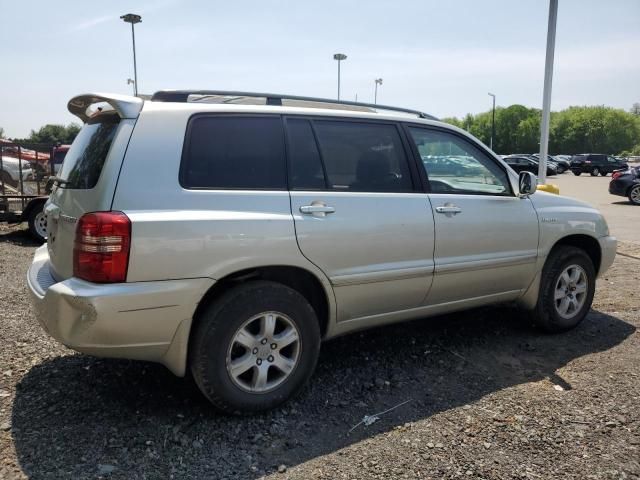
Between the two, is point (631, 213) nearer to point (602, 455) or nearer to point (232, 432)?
point (602, 455)

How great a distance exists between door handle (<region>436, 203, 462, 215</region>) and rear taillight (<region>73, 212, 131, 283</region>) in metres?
2.07

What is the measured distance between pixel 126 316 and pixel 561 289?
3568mm

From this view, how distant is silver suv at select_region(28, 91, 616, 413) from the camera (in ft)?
8.85

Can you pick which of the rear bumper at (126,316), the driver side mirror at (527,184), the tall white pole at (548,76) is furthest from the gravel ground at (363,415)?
the tall white pole at (548,76)

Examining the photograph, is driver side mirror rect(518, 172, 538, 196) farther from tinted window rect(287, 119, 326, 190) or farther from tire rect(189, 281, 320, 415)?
tire rect(189, 281, 320, 415)

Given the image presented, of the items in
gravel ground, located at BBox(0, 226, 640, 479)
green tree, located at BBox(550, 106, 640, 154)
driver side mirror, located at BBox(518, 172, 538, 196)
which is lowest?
gravel ground, located at BBox(0, 226, 640, 479)

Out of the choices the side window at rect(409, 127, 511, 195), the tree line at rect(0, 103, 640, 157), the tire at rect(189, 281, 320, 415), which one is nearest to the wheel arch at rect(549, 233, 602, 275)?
the side window at rect(409, 127, 511, 195)

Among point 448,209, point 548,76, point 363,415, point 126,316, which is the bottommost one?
point 363,415

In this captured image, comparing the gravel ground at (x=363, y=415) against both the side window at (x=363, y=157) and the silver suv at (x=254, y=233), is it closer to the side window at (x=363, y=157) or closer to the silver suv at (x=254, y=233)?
the silver suv at (x=254, y=233)

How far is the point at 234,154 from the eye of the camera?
3068mm

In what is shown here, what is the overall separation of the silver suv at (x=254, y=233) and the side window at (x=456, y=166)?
0.05 feet

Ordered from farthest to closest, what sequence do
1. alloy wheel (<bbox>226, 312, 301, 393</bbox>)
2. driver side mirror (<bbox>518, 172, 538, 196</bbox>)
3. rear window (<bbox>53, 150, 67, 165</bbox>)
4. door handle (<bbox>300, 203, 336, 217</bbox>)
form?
rear window (<bbox>53, 150, 67, 165</bbox>) → driver side mirror (<bbox>518, 172, 538, 196</bbox>) → door handle (<bbox>300, 203, 336, 217</bbox>) → alloy wheel (<bbox>226, 312, 301, 393</bbox>)

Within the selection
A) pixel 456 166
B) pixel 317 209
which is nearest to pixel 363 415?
→ pixel 317 209

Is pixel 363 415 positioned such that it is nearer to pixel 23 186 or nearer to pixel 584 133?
pixel 23 186
